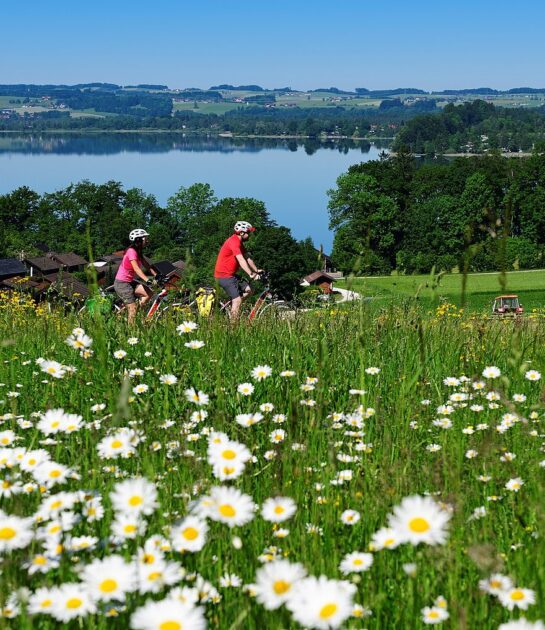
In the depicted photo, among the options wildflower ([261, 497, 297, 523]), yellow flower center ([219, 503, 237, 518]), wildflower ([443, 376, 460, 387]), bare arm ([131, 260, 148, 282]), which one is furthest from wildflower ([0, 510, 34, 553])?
bare arm ([131, 260, 148, 282])

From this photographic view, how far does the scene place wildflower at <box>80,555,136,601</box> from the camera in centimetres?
149

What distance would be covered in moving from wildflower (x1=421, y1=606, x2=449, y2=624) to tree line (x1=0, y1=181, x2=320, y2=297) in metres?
83.5

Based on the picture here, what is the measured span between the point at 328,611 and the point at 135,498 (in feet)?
1.95

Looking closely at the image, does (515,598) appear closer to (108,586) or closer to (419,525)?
(419,525)

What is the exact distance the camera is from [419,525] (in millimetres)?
1574

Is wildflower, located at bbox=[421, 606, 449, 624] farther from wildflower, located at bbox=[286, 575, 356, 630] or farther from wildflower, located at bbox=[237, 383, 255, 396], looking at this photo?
wildflower, located at bbox=[237, 383, 255, 396]

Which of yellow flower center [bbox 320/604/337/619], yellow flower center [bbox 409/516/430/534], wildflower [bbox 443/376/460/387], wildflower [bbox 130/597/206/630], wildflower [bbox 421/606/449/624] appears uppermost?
yellow flower center [bbox 409/516/430/534]

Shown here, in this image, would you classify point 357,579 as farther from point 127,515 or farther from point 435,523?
point 127,515

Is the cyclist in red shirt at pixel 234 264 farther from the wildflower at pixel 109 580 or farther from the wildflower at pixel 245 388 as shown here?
the wildflower at pixel 109 580

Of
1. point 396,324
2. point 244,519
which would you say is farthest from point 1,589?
point 396,324

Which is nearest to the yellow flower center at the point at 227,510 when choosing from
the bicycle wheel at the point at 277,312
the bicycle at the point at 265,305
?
the bicycle wheel at the point at 277,312

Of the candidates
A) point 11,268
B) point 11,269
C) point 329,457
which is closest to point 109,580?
point 329,457

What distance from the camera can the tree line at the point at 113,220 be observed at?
93812 millimetres

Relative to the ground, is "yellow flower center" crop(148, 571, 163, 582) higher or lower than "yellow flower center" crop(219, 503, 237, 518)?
lower
